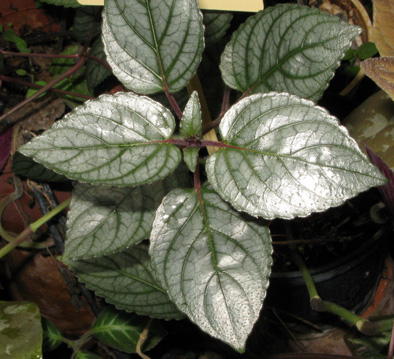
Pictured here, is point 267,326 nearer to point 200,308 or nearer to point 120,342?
point 120,342

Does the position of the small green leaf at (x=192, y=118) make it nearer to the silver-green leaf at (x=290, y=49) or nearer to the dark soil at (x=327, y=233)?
the silver-green leaf at (x=290, y=49)

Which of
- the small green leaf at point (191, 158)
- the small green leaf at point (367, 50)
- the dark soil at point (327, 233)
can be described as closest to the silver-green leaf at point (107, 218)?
the small green leaf at point (191, 158)

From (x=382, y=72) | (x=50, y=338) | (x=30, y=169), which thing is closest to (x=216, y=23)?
(x=382, y=72)

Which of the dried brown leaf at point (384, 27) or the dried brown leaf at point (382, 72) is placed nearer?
the dried brown leaf at point (382, 72)

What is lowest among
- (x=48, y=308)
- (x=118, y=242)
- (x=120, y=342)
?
(x=48, y=308)

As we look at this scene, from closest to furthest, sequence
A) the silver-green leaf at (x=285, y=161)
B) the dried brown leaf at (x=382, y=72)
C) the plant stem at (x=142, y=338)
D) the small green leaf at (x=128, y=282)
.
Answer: the silver-green leaf at (x=285, y=161) → the dried brown leaf at (x=382, y=72) → the small green leaf at (x=128, y=282) → the plant stem at (x=142, y=338)

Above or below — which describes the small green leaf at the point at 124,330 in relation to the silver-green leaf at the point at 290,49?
below

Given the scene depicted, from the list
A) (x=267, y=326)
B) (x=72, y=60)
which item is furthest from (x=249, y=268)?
(x=72, y=60)

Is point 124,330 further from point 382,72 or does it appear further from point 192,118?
point 382,72
